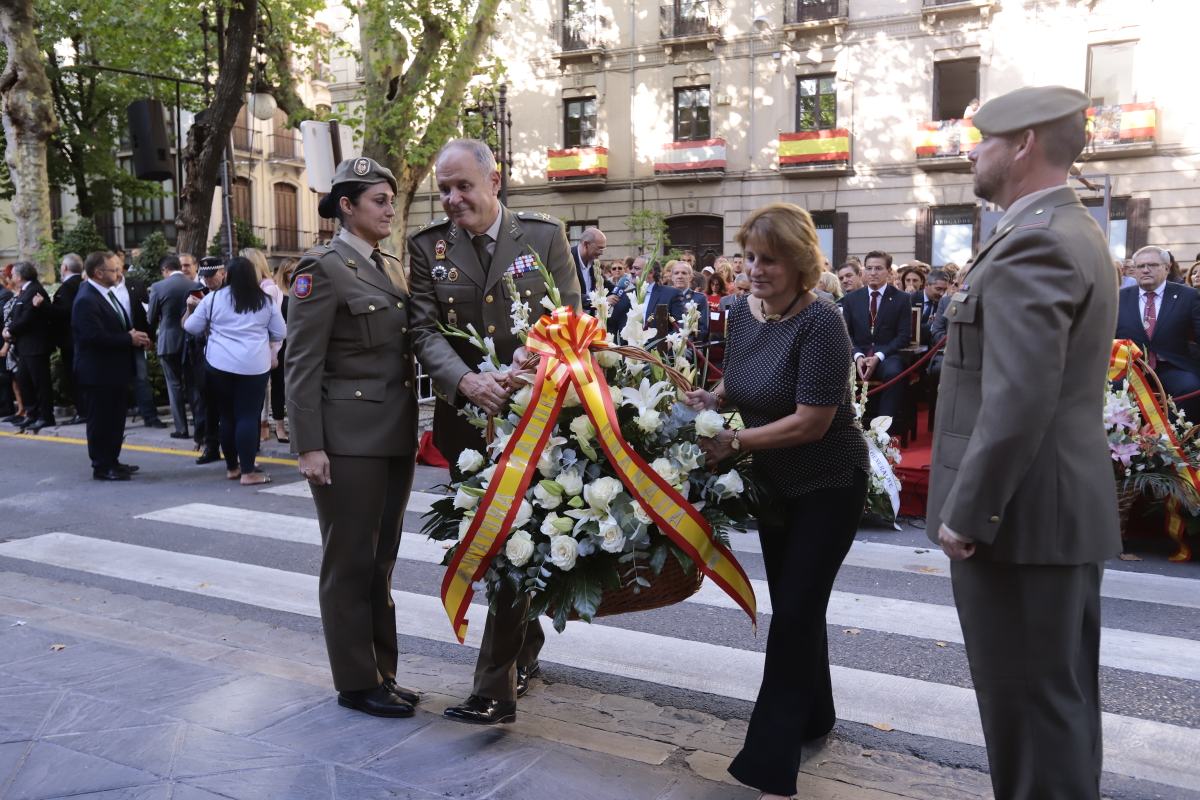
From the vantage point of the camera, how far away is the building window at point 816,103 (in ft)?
87.7

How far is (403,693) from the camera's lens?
13.0ft

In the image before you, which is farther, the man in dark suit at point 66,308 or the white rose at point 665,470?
the man in dark suit at point 66,308

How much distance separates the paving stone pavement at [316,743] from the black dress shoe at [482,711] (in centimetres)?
5

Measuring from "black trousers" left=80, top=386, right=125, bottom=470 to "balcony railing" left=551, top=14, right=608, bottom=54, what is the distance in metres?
22.5

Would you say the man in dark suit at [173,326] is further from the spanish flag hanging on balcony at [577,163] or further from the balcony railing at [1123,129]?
the balcony railing at [1123,129]

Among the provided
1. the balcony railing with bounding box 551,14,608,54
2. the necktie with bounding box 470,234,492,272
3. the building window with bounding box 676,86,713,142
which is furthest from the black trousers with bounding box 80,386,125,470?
the balcony railing with bounding box 551,14,608,54

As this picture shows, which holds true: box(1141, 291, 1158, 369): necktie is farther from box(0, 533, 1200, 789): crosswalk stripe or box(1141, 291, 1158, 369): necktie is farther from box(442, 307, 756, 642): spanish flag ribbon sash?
box(442, 307, 756, 642): spanish flag ribbon sash

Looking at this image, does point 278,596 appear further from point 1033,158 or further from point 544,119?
point 544,119

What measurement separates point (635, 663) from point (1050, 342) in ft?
9.08

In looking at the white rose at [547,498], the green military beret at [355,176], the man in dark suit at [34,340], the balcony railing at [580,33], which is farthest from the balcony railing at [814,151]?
the white rose at [547,498]

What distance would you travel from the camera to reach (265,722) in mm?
3686

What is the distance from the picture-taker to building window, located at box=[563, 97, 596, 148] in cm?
3000

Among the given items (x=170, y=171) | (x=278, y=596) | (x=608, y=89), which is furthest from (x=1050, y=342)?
(x=608, y=89)

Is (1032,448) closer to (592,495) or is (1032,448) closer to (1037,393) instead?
(1037,393)
